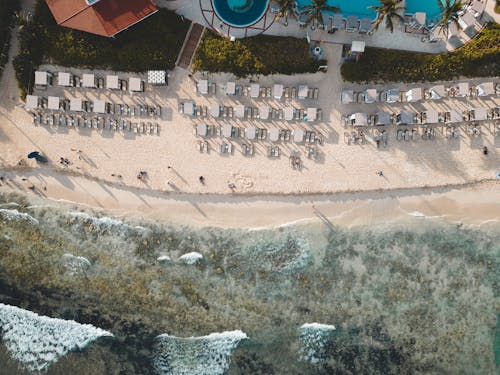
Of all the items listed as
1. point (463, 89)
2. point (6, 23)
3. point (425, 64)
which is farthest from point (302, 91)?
point (6, 23)

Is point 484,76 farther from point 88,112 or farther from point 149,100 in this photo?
point 88,112

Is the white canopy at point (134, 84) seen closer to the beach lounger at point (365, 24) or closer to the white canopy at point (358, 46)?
the white canopy at point (358, 46)

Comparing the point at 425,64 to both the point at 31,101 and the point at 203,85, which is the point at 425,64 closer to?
the point at 203,85

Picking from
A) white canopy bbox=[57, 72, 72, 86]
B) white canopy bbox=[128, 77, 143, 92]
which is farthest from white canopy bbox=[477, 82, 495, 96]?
white canopy bbox=[57, 72, 72, 86]

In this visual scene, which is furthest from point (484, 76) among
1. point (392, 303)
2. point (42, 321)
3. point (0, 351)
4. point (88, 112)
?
point (0, 351)

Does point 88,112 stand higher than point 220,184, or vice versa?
point 88,112

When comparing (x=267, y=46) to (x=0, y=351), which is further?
(x=0, y=351)
